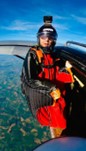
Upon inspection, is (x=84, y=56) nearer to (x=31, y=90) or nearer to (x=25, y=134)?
(x=31, y=90)

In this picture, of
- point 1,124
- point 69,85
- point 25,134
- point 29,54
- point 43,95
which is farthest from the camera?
point 1,124

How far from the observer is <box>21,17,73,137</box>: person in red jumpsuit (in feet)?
9.09

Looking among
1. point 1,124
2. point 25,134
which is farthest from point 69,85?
point 1,124

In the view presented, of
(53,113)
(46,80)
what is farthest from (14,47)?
(53,113)

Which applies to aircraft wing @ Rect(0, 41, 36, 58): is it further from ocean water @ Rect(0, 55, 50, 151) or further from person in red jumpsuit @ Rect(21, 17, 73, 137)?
ocean water @ Rect(0, 55, 50, 151)

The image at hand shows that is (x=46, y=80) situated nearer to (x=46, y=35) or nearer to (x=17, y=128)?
(x=46, y=35)

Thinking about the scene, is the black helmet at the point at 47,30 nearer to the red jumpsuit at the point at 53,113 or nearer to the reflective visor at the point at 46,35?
the reflective visor at the point at 46,35

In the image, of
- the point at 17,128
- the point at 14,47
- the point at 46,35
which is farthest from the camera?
the point at 17,128

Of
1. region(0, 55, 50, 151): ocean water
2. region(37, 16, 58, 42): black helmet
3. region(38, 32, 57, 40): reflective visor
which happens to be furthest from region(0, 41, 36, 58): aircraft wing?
region(0, 55, 50, 151): ocean water

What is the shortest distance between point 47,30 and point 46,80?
101 centimetres

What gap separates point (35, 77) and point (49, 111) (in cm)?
47

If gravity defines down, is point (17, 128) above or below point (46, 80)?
below

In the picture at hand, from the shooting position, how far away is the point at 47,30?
11.8 feet

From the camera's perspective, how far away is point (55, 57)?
12.3 feet
